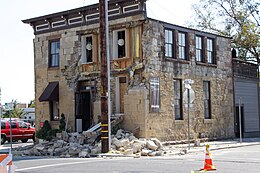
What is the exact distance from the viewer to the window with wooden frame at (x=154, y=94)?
24328mm

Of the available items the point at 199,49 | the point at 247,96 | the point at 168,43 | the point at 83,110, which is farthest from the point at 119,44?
the point at 247,96

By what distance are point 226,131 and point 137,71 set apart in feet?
29.1

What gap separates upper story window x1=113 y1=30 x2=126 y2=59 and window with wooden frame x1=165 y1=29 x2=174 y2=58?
2.39 m

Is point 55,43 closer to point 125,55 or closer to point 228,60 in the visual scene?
point 125,55

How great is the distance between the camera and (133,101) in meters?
24.3

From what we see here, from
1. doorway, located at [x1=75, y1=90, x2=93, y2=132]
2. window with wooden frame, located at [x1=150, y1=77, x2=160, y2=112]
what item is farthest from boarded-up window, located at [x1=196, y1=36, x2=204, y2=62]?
doorway, located at [x1=75, y1=90, x2=93, y2=132]

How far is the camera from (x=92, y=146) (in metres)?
22.1

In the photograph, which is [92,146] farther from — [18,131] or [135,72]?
[18,131]

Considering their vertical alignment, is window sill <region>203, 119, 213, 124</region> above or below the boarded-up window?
below

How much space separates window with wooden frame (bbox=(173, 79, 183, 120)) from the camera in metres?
26.4

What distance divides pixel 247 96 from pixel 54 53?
13.9 m

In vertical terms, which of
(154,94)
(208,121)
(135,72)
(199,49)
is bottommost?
(208,121)

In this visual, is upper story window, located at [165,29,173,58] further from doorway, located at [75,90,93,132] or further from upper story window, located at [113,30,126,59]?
doorway, located at [75,90,93,132]

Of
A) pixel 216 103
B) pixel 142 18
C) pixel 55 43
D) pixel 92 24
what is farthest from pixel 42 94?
pixel 216 103
